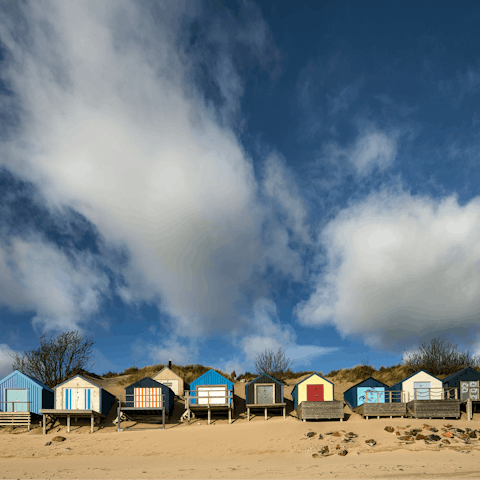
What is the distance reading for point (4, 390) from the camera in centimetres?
3189

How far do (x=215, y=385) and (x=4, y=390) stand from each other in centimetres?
1674

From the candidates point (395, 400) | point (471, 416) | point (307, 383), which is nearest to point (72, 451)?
point (307, 383)

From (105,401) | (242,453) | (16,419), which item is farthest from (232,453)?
(16,419)

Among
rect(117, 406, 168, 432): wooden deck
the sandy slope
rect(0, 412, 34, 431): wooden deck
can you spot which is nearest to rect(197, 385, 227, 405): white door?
the sandy slope

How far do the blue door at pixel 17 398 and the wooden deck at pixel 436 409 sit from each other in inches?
1175

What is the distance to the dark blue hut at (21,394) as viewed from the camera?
Result: 103ft

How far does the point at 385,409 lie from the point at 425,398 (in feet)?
19.3

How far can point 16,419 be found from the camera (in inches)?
1216

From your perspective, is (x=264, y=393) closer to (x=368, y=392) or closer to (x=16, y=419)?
(x=368, y=392)

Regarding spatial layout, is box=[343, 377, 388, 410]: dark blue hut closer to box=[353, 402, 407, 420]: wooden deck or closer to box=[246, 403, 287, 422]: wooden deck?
box=[353, 402, 407, 420]: wooden deck

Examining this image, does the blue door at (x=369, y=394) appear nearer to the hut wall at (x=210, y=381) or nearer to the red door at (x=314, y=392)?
the red door at (x=314, y=392)

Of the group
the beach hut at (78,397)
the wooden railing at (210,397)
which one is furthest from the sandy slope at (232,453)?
the wooden railing at (210,397)

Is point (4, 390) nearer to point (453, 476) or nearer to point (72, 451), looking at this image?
point (72, 451)

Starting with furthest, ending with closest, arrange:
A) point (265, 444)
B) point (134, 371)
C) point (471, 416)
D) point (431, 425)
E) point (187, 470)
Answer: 1. point (134, 371)
2. point (471, 416)
3. point (431, 425)
4. point (265, 444)
5. point (187, 470)
